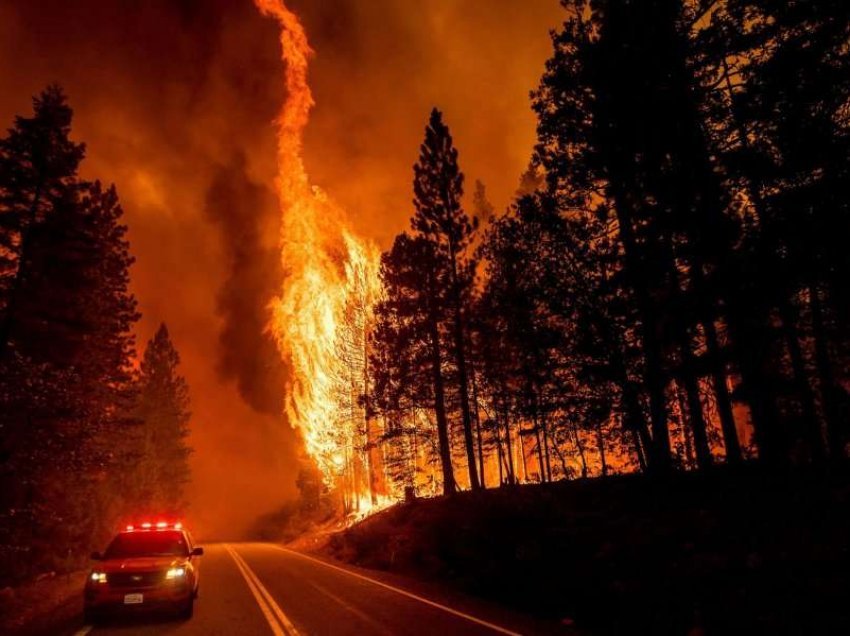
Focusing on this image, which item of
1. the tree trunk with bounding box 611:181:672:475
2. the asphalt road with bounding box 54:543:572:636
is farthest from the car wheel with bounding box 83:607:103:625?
the tree trunk with bounding box 611:181:672:475

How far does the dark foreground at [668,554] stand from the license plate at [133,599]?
764 centimetres

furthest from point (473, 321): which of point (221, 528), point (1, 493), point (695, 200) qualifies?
point (221, 528)

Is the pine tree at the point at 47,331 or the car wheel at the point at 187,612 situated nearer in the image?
the car wheel at the point at 187,612

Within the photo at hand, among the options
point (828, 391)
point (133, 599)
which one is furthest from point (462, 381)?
point (133, 599)

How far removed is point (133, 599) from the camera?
985 cm

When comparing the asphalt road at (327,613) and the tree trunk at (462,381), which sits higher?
the tree trunk at (462,381)

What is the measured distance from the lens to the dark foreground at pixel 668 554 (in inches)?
329

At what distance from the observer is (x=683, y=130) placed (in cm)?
1400

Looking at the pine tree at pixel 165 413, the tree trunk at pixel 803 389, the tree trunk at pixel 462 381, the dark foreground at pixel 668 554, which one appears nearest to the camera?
the dark foreground at pixel 668 554

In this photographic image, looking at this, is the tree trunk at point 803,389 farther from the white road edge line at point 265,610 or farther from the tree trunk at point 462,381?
the white road edge line at point 265,610

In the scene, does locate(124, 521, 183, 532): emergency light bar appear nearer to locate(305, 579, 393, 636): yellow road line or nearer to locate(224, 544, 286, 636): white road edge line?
locate(224, 544, 286, 636): white road edge line

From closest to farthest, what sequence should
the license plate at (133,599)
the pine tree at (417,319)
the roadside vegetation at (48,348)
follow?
the license plate at (133,599) < the roadside vegetation at (48,348) < the pine tree at (417,319)

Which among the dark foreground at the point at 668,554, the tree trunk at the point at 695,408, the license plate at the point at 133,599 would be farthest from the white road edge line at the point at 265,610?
the tree trunk at the point at 695,408

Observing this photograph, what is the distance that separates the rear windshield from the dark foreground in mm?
7228
